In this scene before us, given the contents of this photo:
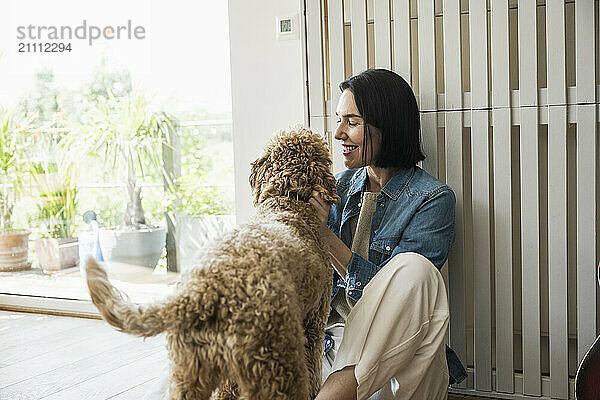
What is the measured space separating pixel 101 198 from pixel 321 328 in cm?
238

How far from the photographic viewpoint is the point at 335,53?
2568 millimetres

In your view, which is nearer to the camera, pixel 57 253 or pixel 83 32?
pixel 83 32

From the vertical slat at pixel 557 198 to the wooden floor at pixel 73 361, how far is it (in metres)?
0.39

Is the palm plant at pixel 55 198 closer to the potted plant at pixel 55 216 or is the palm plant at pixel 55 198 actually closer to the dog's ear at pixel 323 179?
the potted plant at pixel 55 216


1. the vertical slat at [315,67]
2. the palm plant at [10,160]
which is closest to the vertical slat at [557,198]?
the vertical slat at [315,67]

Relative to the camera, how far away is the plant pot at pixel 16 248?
4078 millimetres

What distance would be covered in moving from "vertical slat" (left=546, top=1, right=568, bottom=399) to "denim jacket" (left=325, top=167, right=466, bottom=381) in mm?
324

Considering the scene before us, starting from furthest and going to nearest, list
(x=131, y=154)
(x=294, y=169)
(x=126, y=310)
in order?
(x=131, y=154) < (x=294, y=169) < (x=126, y=310)

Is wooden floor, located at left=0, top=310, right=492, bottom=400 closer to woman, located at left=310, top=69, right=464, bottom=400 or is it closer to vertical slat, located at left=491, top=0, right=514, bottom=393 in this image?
vertical slat, located at left=491, top=0, right=514, bottom=393

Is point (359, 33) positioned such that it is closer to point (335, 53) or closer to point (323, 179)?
point (335, 53)

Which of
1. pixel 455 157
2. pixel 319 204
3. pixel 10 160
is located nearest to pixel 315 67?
pixel 455 157

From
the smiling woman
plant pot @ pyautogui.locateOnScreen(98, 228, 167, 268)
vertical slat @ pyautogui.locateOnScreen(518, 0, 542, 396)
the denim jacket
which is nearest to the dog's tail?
the denim jacket

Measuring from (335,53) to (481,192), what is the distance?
0.75m

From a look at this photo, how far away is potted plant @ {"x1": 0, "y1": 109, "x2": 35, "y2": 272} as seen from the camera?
160 inches
